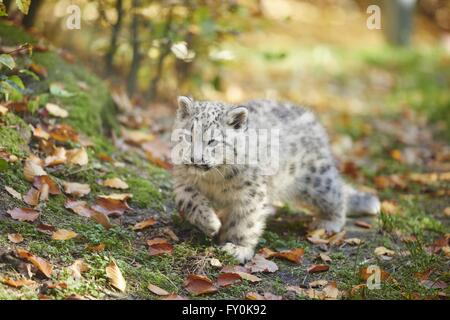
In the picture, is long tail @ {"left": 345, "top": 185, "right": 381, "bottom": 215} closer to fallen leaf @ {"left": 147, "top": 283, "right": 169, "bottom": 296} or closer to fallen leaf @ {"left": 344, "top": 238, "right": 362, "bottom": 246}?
fallen leaf @ {"left": 344, "top": 238, "right": 362, "bottom": 246}

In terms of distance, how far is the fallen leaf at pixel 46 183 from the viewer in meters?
4.93

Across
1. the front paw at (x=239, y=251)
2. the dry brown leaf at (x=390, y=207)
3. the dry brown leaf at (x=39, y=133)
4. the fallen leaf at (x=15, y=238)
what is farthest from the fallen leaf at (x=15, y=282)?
the dry brown leaf at (x=390, y=207)

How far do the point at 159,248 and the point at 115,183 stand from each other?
3.35 feet

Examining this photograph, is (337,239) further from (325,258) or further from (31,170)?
(31,170)

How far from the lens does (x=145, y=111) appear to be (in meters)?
8.05

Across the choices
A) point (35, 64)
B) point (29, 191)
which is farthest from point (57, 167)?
point (35, 64)

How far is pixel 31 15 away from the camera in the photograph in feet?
24.4

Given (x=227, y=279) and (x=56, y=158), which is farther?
(x=56, y=158)

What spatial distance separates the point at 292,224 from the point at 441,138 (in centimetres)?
→ 429

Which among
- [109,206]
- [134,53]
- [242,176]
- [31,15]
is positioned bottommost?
[109,206]

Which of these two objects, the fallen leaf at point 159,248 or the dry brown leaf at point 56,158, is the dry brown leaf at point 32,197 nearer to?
the dry brown leaf at point 56,158

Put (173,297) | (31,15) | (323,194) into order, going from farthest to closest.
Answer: (31,15)
(323,194)
(173,297)

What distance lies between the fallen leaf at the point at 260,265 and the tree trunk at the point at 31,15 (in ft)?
13.7

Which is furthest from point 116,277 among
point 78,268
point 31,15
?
point 31,15
